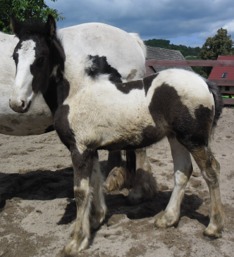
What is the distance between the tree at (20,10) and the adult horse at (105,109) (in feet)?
19.1

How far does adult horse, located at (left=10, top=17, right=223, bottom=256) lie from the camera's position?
3.25 metres

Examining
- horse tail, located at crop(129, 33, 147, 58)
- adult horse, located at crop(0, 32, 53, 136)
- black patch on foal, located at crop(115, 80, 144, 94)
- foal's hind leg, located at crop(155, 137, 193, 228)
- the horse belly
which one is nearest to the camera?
the horse belly

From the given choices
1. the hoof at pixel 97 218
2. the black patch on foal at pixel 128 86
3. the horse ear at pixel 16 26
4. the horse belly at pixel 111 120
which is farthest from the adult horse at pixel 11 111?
the hoof at pixel 97 218

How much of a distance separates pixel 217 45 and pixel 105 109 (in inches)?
1460

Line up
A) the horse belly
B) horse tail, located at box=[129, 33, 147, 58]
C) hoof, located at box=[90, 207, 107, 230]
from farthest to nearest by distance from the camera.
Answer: horse tail, located at box=[129, 33, 147, 58], hoof, located at box=[90, 207, 107, 230], the horse belly

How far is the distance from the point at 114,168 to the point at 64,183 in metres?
0.75

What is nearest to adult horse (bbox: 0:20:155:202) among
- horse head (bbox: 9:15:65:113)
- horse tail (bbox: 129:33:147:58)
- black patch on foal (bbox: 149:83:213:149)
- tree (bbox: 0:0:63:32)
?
horse tail (bbox: 129:33:147:58)

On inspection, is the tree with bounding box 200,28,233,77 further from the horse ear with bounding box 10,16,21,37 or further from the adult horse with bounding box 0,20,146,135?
the horse ear with bounding box 10,16,21,37

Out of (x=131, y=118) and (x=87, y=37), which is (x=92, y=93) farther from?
(x=87, y=37)

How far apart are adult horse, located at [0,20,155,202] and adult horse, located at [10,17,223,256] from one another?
0.68 meters

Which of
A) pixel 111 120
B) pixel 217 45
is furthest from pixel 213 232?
pixel 217 45

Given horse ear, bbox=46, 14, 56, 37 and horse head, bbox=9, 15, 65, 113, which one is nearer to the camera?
horse head, bbox=9, 15, 65, 113

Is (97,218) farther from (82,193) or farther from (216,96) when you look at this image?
(216,96)

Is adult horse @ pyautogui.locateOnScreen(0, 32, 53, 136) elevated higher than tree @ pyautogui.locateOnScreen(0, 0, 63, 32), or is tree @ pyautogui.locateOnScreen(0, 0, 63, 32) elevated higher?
tree @ pyautogui.locateOnScreen(0, 0, 63, 32)
